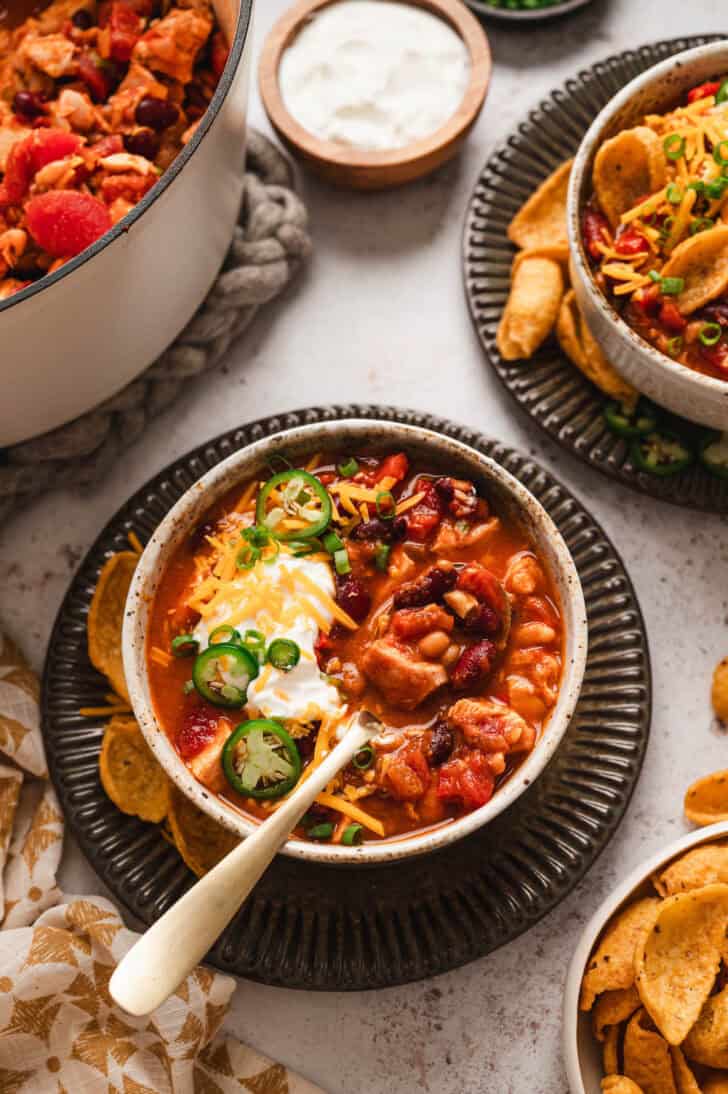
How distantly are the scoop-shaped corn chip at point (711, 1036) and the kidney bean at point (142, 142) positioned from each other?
2.34 metres

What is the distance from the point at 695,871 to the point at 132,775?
4.22 feet

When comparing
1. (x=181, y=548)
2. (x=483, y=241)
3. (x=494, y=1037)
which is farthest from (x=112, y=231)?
(x=494, y=1037)

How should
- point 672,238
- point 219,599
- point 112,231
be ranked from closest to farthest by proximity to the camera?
point 112,231
point 219,599
point 672,238

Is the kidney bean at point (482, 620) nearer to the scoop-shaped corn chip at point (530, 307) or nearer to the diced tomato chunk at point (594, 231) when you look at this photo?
the scoop-shaped corn chip at point (530, 307)

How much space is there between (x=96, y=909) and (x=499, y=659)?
1111 millimetres

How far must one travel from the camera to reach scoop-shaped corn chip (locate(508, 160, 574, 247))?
323cm

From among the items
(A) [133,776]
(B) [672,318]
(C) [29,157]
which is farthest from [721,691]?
(C) [29,157]

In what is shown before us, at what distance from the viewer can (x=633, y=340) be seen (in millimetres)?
2883

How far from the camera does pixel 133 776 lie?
9.54 feet

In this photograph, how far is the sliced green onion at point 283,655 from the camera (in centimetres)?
267

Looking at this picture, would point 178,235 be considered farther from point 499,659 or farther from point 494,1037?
point 494,1037

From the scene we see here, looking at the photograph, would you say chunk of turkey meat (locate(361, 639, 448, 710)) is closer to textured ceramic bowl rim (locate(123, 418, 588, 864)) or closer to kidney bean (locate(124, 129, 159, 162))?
textured ceramic bowl rim (locate(123, 418, 588, 864))

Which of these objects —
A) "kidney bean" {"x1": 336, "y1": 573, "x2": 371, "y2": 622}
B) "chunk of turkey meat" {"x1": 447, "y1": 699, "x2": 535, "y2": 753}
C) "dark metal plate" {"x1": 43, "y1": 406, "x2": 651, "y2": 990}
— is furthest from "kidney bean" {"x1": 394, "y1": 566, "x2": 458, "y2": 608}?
"dark metal plate" {"x1": 43, "y1": 406, "x2": 651, "y2": 990}

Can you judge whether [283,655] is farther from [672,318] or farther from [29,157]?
[29,157]
